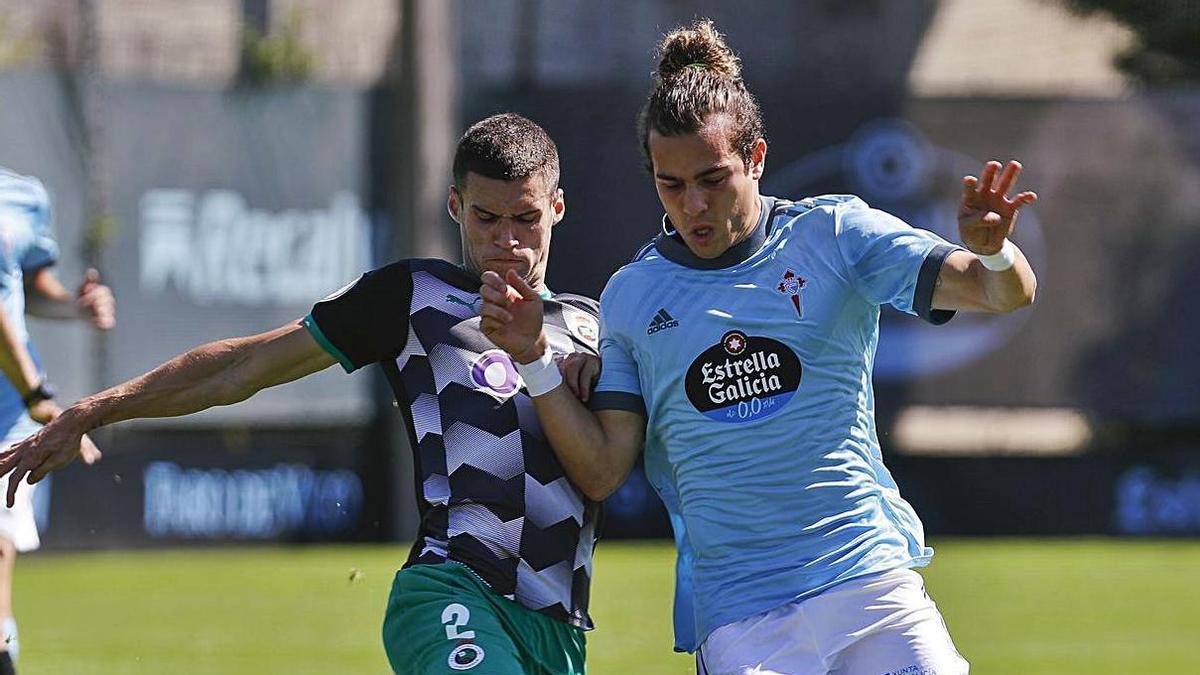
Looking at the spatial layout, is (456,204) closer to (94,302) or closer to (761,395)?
(761,395)

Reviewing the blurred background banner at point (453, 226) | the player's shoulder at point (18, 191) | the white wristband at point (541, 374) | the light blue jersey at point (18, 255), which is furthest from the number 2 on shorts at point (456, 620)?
the blurred background banner at point (453, 226)

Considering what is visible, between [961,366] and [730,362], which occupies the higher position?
[730,362]

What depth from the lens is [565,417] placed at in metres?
4.70

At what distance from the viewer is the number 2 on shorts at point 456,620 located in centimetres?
464

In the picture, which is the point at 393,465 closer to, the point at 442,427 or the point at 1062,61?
the point at 1062,61

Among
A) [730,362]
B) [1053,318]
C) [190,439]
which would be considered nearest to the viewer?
[730,362]

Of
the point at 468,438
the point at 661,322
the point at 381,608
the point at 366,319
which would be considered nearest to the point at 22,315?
the point at 366,319

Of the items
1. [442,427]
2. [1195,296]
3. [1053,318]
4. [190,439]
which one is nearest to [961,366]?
[1053,318]

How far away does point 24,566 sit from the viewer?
47.1 ft

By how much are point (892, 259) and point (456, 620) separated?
4.41ft

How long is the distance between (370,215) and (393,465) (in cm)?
207

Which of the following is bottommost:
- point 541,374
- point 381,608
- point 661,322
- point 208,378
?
point 381,608

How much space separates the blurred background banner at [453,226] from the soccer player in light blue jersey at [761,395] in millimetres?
10906

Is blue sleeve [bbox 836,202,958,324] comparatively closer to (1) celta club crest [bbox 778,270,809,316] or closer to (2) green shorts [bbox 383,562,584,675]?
(1) celta club crest [bbox 778,270,809,316]
